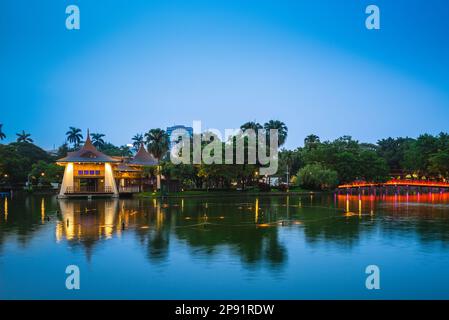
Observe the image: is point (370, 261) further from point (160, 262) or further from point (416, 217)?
point (416, 217)

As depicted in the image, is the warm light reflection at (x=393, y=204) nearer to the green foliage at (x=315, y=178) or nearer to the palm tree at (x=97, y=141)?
the green foliage at (x=315, y=178)

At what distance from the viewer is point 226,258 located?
2156 centimetres

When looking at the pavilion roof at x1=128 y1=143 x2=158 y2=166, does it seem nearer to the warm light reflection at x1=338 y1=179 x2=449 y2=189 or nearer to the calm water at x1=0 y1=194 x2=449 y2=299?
the warm light reflection at x1=338 y1=179 x2=449 y2=189

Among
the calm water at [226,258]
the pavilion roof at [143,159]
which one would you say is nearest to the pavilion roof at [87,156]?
the pavilion roof at [143,159]

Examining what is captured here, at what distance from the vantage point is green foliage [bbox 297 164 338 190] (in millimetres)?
91750

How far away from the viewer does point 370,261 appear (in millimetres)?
21484

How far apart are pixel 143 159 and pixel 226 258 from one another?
71982 mm

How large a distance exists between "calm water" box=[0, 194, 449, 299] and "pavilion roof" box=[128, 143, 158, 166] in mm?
53115

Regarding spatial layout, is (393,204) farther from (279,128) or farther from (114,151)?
(114,151)

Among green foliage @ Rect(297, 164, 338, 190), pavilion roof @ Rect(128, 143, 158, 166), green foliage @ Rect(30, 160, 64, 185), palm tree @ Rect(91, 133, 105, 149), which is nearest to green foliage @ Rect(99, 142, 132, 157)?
palm tree @ Rect(91, 133, 105, 149)

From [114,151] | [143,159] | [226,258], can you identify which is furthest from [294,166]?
[226,258]

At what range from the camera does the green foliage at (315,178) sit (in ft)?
301

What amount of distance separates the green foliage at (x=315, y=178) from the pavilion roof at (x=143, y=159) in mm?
29416
